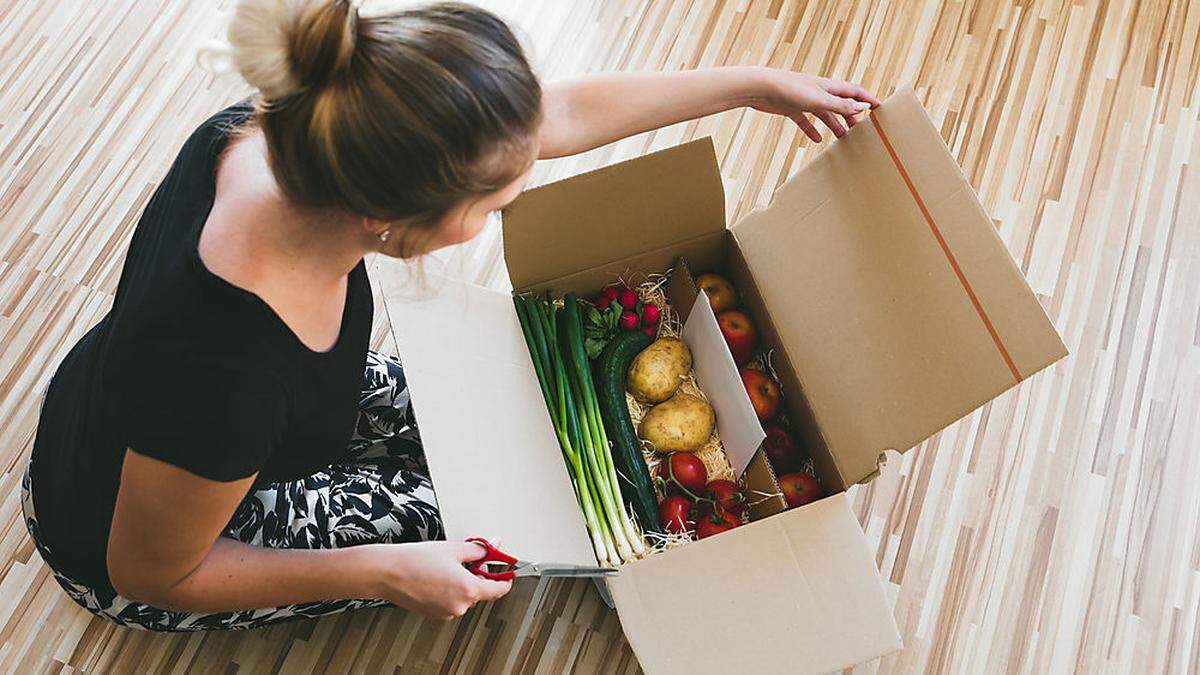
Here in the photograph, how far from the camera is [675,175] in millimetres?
1242

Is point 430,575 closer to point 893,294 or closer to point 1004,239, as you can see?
point 893,294

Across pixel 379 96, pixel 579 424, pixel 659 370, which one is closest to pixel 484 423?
pixel 579 424

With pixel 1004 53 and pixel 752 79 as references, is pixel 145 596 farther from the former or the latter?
pixel 1004 53

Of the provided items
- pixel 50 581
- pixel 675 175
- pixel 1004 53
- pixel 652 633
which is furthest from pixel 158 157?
pixel 1004 53

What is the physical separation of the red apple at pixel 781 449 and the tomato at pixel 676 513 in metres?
0.14

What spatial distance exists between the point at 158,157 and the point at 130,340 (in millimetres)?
1256

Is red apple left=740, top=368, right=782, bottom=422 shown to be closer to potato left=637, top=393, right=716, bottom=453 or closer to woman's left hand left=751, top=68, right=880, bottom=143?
potato left=637, top=393, right=716, bottom=453

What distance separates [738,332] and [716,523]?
0.28m

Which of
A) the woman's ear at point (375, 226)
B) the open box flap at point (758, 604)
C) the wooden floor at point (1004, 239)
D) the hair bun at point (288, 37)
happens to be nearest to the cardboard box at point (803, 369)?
the open box flap at point (758, 604)

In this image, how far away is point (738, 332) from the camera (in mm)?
1365

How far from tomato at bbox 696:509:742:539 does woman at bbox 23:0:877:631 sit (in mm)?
408

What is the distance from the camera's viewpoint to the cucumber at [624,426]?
4.40 ft

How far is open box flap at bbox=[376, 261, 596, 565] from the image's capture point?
1.06 metres

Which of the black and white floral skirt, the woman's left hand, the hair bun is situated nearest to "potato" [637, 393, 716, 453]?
the black and white floral skirt
